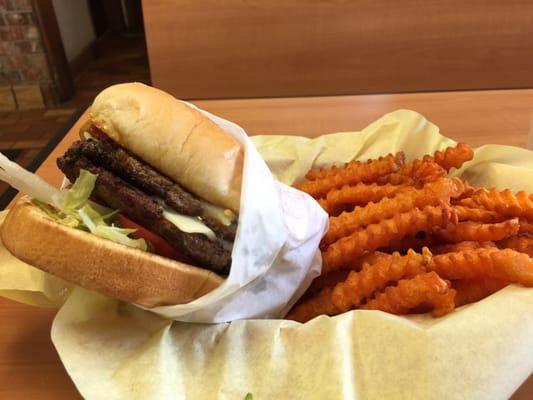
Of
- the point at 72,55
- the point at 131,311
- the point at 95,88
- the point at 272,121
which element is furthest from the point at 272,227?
the point at 72,55

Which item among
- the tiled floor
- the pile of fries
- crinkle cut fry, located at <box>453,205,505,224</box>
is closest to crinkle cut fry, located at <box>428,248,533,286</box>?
the pile of fries

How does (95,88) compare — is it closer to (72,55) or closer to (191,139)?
(72,55)

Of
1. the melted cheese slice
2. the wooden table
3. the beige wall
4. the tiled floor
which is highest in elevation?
the melted cheese slice

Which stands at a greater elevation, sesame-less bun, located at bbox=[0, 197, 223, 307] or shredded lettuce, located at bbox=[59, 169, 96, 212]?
shredded lettuce, located at bbox=[59, 169, 96, 212]

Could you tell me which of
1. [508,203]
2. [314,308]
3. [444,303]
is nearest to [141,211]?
[314,308]

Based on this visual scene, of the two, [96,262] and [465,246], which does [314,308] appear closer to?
[465,246]

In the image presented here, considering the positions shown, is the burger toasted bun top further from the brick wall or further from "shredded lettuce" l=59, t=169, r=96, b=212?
the brick wall
